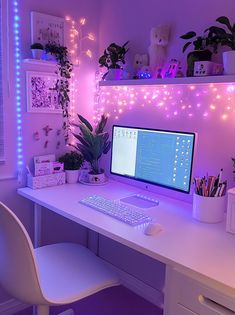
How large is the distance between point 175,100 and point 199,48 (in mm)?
346

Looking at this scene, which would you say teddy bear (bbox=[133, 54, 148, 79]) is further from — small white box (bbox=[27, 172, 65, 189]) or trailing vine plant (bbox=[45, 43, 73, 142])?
small white box (bbox=[27, 172, 65, 189])

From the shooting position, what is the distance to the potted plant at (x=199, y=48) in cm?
165

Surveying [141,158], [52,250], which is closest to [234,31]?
[141,158]

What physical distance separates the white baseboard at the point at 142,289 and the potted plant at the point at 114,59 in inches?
48.0

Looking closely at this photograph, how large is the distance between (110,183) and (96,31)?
1.09 metres

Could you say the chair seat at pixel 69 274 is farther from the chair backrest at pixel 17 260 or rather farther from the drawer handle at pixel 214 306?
the drawer handle at pixel 214 306

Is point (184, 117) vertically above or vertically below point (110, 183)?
above

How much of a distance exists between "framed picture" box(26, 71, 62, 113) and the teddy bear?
0.52m

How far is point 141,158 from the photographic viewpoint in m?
1.91

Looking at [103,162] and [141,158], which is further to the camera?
[103,162]

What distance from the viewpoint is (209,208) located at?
5.13ft

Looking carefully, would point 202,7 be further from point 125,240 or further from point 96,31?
point 125,240

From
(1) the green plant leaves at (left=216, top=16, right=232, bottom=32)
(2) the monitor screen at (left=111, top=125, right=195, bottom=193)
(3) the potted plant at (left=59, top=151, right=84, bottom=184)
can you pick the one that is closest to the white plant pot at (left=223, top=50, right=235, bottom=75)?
(1) the green plant leaves at (left=216, top=16, right=232, bottom=32)

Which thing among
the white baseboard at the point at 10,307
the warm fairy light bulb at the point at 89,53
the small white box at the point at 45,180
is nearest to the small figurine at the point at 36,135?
the small white box at the point at 45,180
